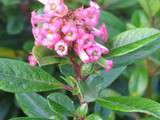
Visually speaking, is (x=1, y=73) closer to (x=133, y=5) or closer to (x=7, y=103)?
(x=7, y=103)

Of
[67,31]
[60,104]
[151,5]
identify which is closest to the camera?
[67,31]

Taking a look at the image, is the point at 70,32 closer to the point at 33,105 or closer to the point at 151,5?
the point at 33,105

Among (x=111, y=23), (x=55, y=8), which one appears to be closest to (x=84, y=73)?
(x=55, y=8)

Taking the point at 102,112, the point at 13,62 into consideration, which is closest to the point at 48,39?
the point at 13,62

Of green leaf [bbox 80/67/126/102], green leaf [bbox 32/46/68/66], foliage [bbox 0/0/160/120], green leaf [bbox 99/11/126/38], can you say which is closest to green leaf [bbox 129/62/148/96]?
foliage [bbox 0/0/160/120]

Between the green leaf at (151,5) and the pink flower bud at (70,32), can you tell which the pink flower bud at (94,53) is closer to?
the pink flower bud at (70,32)

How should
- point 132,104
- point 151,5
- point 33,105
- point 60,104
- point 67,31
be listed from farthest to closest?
point 151,5 < point 33,105 < point 60,104 < point 132,104 < point 67,31

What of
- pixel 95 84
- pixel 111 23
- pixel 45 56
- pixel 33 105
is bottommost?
pixel 33 105
